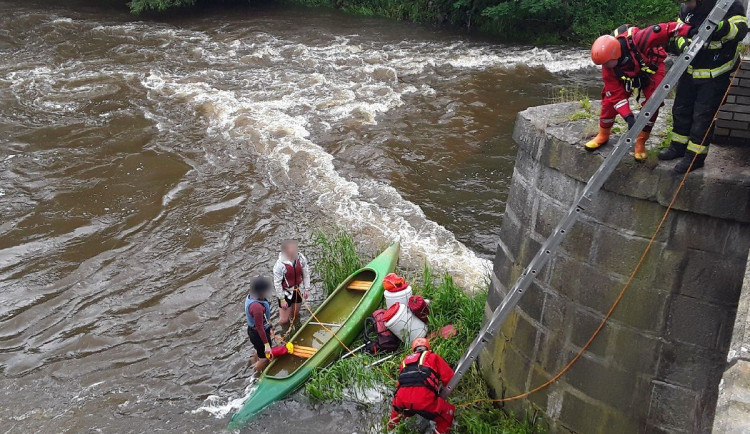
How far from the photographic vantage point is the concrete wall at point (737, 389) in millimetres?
2225

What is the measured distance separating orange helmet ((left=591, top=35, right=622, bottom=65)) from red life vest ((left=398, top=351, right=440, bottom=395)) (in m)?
2.82

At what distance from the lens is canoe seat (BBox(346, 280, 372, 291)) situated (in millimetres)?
7719

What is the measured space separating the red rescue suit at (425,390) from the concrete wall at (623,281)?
72 cm

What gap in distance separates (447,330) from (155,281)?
463 cm

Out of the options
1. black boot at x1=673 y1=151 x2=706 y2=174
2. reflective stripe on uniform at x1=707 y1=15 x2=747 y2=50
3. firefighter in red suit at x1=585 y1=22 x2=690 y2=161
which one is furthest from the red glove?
black boot at x1=673 y1=151 x2=706 y2=174

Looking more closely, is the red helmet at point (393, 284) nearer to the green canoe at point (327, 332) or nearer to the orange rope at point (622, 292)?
the green canoe at point (327, 332)

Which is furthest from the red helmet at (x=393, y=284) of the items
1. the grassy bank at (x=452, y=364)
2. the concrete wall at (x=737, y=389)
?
the concrete wall at (x=737, y=389)

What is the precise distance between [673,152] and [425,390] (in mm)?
2741

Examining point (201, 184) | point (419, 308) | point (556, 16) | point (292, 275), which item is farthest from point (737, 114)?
point (556, 16)

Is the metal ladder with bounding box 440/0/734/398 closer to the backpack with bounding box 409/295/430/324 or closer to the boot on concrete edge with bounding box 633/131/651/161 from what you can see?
the boot on concrete edge with bounding box 633/131/651/161

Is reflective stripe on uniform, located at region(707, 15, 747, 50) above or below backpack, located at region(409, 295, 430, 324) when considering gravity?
above

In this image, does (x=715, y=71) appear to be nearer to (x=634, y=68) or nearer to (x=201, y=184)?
(x=634, y=68)

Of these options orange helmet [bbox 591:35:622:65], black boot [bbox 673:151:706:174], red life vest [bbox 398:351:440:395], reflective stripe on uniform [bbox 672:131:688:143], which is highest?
orange helmet [bbox 591:35:622:65]

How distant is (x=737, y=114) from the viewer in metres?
3.79
